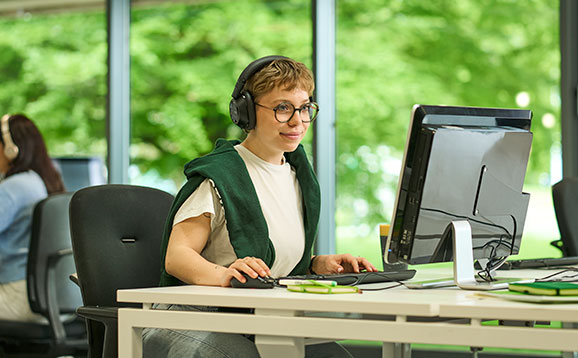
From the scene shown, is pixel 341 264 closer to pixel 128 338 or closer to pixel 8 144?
pixel 128 338

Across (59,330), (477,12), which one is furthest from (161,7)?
(59,330)

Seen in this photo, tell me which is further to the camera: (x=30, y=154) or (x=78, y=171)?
(x=78, y=171)

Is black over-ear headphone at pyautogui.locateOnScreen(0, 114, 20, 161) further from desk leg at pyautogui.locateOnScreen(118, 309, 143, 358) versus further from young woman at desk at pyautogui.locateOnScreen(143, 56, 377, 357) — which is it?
desk leg at pyautogui.locateOnScreen(118, 309, 143, 358)

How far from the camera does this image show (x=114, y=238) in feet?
7.00

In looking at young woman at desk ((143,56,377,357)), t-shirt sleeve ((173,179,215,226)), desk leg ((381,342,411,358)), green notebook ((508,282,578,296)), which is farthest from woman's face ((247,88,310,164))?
green notebook ((508,282,578,296))

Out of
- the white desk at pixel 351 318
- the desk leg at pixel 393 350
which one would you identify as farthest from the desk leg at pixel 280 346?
the desk leg at pixel 393 350

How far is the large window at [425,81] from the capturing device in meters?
4.08

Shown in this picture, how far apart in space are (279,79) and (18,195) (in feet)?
6.49

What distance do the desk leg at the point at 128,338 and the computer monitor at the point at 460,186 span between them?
1.86 ft

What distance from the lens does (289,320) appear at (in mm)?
1505

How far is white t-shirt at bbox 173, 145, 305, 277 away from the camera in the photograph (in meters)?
1.96

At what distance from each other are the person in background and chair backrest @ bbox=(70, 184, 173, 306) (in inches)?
53.8

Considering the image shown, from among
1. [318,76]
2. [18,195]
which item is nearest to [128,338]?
[18,195]

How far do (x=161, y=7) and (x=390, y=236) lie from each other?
3.52 m
